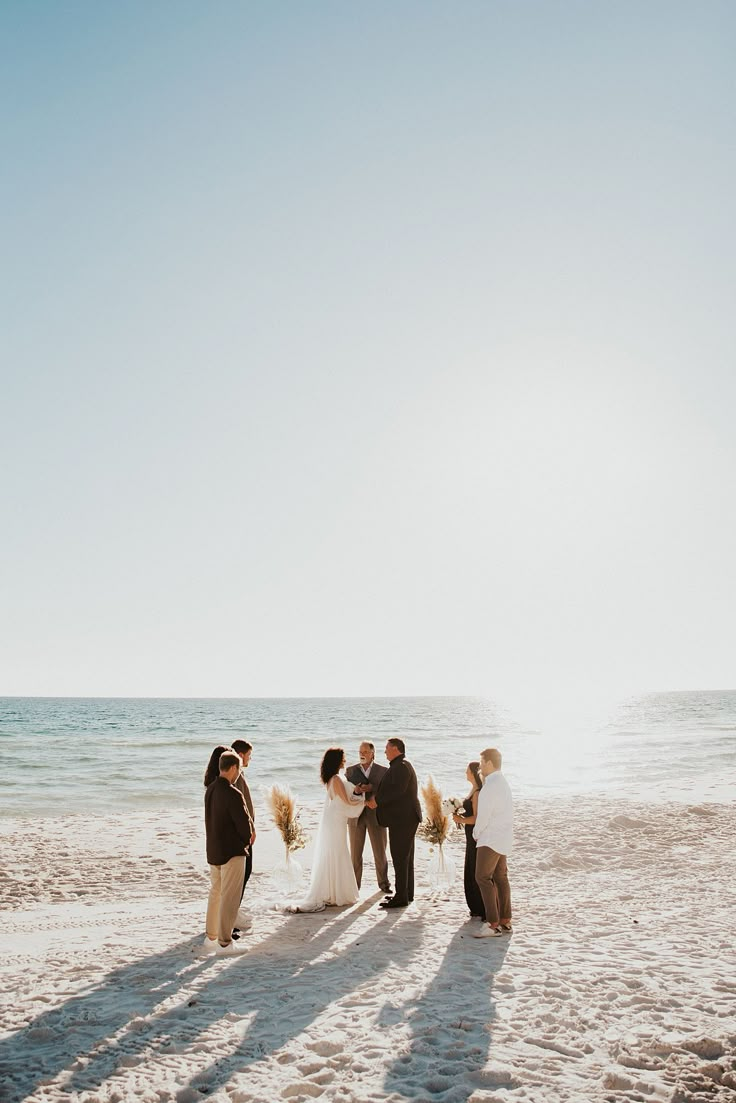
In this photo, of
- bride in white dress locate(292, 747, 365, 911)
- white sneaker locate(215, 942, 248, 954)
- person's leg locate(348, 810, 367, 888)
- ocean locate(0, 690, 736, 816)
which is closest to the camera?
white sneaker locate(215, 942, 248, 954)

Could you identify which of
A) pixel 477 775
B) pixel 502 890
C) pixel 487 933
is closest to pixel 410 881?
pixel 502 890

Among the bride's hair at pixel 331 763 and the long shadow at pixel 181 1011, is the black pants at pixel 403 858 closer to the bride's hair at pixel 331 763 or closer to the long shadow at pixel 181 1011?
the bride's hair at pixel 331 763

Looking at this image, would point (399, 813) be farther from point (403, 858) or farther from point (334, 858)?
point (334, 858)

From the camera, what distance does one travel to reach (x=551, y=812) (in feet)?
59.8

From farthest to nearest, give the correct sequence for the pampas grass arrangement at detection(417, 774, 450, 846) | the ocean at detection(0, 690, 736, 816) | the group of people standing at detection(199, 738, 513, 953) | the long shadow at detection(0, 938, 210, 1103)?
the ocean at detection(0, 690, 736, 816) → the pampas grass arrangement at detection(417, 774, 450, 846) → the group of people standing at detection(199, 738, 513, 953) → the long shadow at detection(0, 938, 210, 1103)

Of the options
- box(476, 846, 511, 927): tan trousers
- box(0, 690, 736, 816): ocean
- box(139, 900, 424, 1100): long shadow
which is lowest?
box(0, 690, 736, 816): ocean

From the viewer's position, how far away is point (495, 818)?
7953 mm

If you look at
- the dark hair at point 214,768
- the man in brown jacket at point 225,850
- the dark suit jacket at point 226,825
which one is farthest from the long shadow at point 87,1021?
the dark hair at point 214,768

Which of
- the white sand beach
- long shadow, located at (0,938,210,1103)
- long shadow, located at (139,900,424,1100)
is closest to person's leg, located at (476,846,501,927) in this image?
the white sand beach

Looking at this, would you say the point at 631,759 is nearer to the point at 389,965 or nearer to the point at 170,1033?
the point at 389,965

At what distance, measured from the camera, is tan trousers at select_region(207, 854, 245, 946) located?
25.0ft

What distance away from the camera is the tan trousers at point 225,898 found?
25.0 ft

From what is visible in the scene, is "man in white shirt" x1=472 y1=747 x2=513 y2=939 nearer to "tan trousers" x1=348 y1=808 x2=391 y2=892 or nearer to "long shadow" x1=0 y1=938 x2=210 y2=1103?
"tan trousers" x1=348 y1=808 x2=391 y2=892

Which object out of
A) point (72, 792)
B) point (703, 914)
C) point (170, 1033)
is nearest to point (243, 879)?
point (170, 1033)
